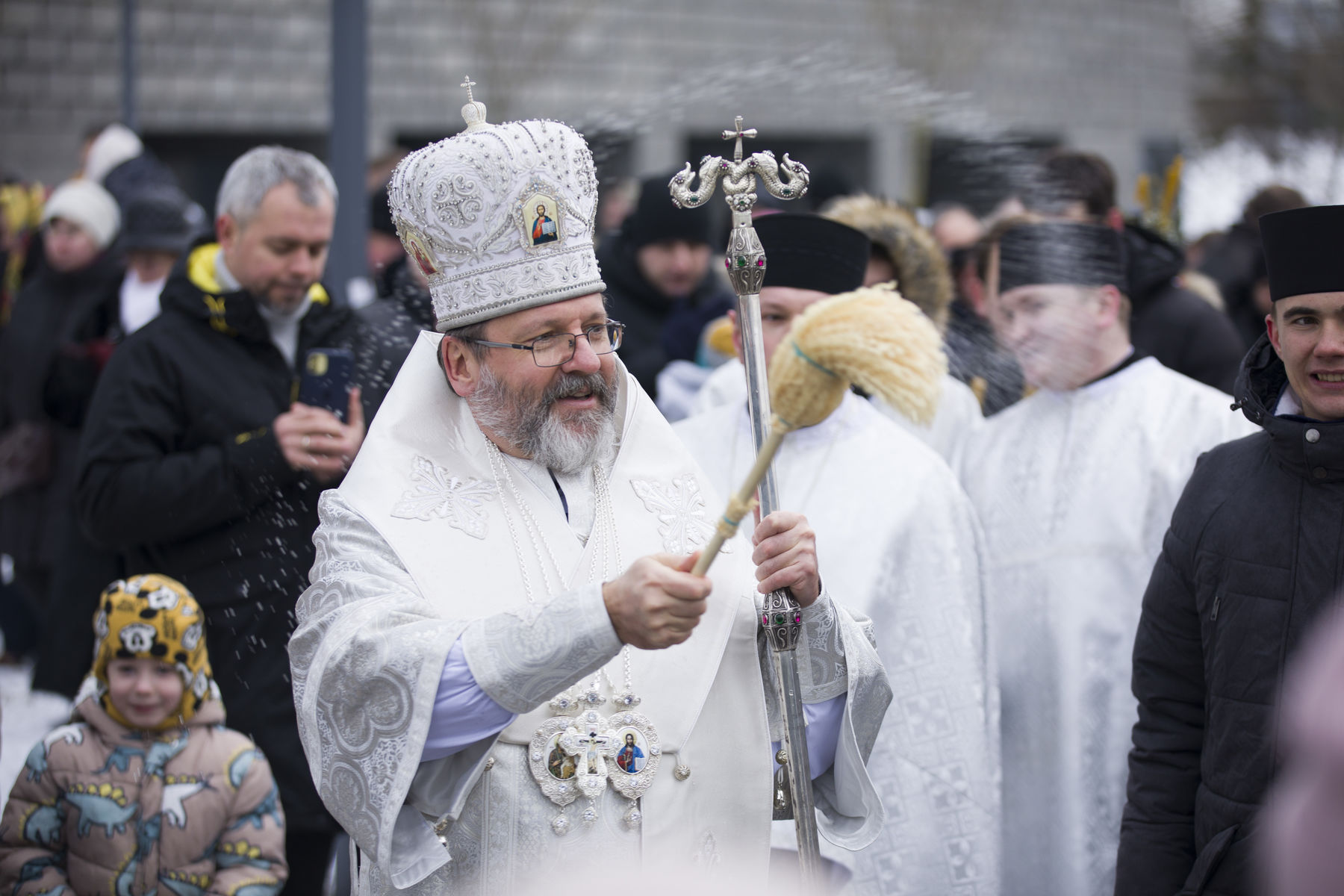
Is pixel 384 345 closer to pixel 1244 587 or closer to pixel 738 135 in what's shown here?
pixel 738 135

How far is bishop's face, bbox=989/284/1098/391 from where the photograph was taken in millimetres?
4363

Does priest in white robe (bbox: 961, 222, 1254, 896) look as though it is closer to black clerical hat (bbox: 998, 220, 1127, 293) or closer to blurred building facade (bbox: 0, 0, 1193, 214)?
black clerical hat (bbox: 998, 220, 1127, 293)

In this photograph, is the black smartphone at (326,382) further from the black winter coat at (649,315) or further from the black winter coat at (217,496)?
the black winter coat at (649,315)

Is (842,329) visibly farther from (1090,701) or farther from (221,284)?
(221,284)

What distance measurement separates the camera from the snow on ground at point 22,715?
17.3ft

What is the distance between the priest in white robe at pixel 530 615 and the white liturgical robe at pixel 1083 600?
1.43 m

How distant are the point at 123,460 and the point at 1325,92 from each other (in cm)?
1753

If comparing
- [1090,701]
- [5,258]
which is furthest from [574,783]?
[5,258]

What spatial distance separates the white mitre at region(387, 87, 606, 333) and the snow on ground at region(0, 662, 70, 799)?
9.35 feet

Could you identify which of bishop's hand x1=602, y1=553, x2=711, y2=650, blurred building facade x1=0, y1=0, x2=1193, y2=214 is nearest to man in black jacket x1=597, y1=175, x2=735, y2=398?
bishop's hand x1=602, y1=553, x2=711, y2=650

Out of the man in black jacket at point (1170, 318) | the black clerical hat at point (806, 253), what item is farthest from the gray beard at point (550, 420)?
the man in black jacket at point (1170, 318)

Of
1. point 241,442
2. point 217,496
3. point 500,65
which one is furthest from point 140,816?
point 500,65

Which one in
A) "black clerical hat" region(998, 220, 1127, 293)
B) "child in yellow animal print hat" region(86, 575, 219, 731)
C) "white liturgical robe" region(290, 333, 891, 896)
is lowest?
"child in yellow animal print hat" region(86, 575, 219, 731)

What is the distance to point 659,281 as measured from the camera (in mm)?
6664
